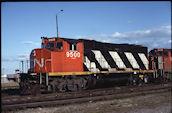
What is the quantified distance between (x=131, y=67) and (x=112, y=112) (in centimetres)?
1255

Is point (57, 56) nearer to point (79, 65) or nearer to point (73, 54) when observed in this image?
point (73, 54)

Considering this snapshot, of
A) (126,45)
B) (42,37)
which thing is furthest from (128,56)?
(42,37)

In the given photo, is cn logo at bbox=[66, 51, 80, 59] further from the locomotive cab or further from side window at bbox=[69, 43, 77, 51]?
side window at bbox=[69, 43, 77, 51]

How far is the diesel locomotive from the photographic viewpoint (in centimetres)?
1472

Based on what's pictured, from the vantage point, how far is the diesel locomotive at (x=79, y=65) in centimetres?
1472

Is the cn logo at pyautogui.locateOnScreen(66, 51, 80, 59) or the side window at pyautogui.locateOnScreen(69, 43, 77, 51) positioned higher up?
the side window at pyautogui.locateOnScreen(69, 43, 77, 51)

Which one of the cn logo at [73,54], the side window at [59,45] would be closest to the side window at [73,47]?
the cn logo at [73,54]

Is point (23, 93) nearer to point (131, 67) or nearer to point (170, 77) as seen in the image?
point (131, 67)

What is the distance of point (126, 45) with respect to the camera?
20594 millimetres

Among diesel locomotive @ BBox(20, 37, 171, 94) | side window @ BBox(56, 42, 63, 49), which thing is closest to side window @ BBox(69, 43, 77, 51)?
diesel locomotive @ BBox(20, 37, 171, 94)

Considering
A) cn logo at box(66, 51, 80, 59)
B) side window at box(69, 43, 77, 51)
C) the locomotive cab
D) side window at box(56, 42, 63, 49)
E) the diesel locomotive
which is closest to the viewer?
the diesel locomotive

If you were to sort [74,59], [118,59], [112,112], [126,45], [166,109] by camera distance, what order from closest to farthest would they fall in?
[112,112] → [166,109] → [74,59] → [118,59] → [126,45]

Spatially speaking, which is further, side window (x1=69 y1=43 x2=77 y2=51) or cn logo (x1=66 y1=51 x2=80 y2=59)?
side window (x1=69 y1=43 x2=77 y2=51)

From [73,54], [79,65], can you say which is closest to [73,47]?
[73,54]
